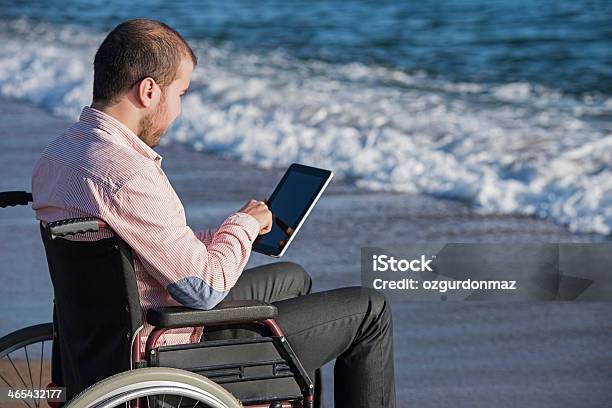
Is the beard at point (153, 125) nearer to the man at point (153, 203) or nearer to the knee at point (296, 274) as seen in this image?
the man at point (153, 203)

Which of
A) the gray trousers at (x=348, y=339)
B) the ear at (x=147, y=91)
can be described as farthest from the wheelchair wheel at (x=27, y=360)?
the ear at (x=147, y=91)

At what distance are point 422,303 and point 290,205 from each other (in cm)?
179

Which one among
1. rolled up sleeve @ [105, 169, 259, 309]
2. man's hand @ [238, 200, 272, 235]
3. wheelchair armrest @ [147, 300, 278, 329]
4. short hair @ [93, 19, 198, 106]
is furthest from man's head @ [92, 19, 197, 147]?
wheelchair armrest @ [147, 300, 278, 329]

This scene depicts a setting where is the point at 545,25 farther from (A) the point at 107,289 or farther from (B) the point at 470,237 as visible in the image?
(A) the point at 107,289

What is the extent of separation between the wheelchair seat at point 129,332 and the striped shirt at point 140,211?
0.04 m

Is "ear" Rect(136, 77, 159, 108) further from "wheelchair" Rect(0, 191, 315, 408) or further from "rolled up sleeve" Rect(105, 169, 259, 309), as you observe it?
"wheelchair" Rect(0, 191, 315, 408)

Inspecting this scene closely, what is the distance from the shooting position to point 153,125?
7.94ft

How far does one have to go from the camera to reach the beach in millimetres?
3695

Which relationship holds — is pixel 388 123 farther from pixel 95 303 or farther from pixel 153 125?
pixel 95 303

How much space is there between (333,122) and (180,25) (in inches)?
218

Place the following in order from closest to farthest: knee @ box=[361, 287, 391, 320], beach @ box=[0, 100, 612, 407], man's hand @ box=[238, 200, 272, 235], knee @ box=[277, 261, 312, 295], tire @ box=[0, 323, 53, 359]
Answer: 1. man's hand @ box=[238, 200, 272, 235]
2. knee @ box=[361, 287, 391, 320]
3. tire @ box=[0, 323, 53, 359]
4. knee @ box=[277, 261, 312, 295]
5. beach @ box=[0, 100, 612, 407]

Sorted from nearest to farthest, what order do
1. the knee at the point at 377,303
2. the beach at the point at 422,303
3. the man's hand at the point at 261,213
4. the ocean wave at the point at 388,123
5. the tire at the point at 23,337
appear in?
the man's hand at the point at 261,213 < the knee at the point at 377,303 < the tire at the point at 23,337 < the beach at the point at 422,303 < the ocean wave at the point at 388,123

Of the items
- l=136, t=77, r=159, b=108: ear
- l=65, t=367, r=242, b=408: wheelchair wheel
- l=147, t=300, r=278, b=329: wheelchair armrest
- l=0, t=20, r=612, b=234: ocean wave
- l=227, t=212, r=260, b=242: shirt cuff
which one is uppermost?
l=136, t=77, r=159, b=108: ear

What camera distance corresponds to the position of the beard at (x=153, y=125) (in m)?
2.41
